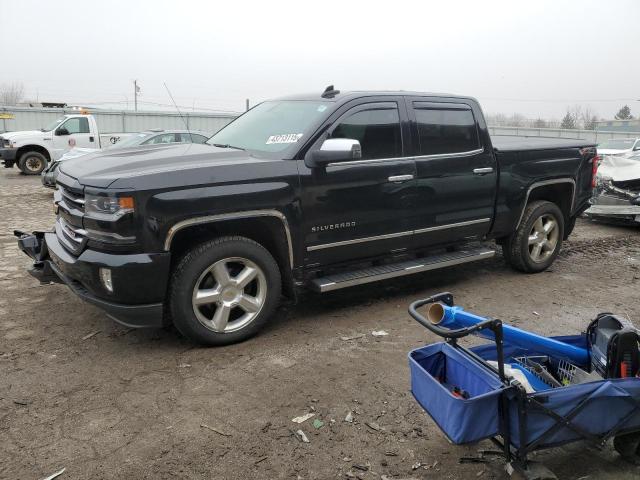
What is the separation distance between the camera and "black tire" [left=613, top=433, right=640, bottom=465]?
9.25 feet

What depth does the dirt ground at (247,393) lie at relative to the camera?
280 cm

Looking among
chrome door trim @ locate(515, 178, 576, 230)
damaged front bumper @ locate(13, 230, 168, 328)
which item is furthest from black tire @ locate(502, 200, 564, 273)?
damaged front bumper @ locate(13, 230, 168, 328)

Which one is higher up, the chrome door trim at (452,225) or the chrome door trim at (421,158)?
the chrome door trim at (421,158)

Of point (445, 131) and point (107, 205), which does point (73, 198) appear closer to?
point (107, 205)

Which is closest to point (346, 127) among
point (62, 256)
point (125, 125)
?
point (62, 256)

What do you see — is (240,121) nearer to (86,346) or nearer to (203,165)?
(203,165)

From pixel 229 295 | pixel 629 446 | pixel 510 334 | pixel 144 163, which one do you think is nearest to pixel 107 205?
pixel 144 163

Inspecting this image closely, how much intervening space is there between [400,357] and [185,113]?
26.0 m

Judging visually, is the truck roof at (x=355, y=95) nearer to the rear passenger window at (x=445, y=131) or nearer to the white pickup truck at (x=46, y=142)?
the rear passenger window at (x=445, y=131)

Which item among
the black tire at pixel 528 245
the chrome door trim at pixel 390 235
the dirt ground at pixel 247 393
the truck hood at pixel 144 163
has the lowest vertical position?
the dirt ground at pixel 247 393

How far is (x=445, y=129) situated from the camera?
5270 mm

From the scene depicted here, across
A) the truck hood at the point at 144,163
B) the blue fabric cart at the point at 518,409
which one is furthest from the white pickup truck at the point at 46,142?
the blue fabric cart at the point at 518,409

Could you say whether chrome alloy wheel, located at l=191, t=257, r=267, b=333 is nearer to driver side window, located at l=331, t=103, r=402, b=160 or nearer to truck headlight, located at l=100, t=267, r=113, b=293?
truck headlight, located at l=100, t=267, r=113, b=293

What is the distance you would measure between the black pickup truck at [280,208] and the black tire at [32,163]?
13.0m
